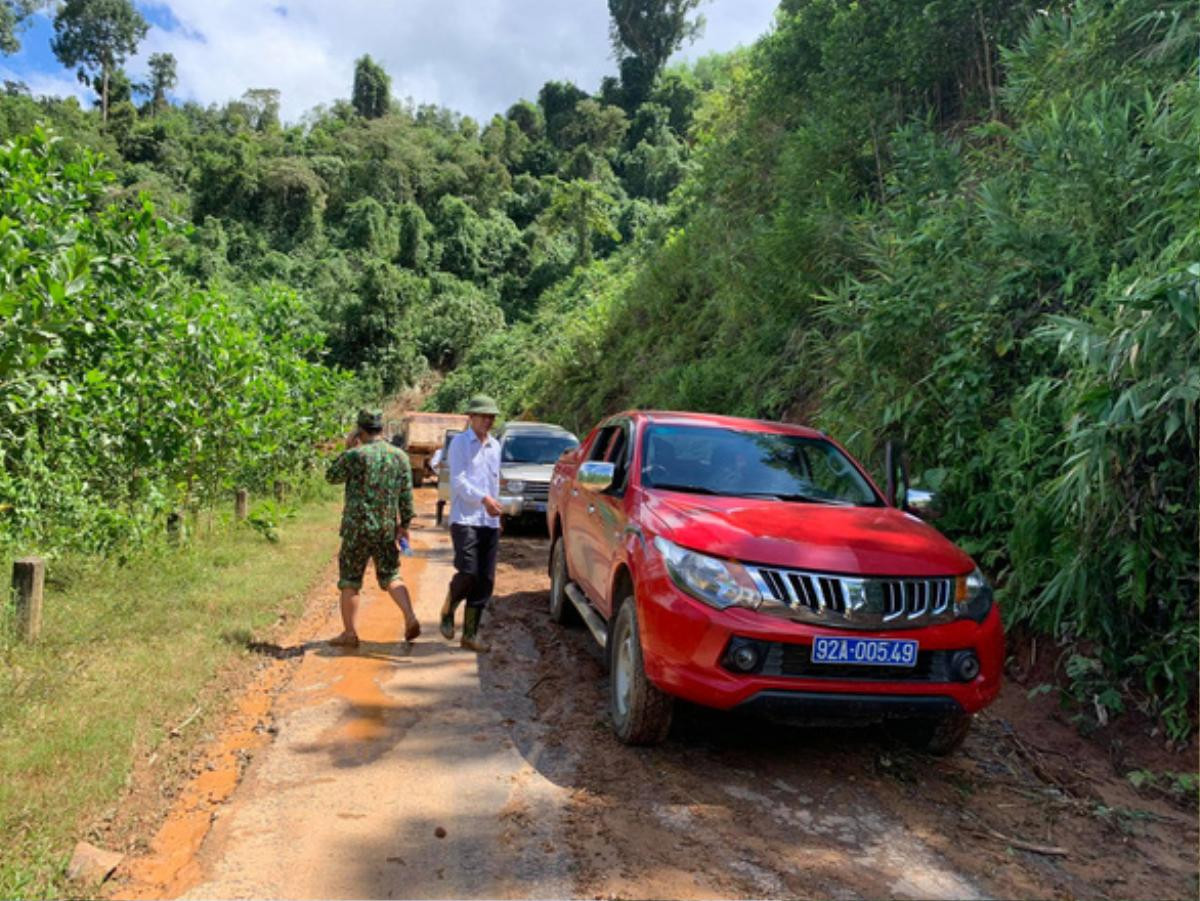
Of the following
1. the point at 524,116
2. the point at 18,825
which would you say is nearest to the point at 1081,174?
the point at 18,825

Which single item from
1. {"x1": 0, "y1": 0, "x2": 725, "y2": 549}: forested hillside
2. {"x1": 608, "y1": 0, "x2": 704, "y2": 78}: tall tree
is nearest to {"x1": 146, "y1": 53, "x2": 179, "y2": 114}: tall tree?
{"x1": 0, "y1": 0, "x2": 725, "y2": 549}: forested hillside

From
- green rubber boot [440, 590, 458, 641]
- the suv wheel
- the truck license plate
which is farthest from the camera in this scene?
green rubber boot [440, 590, 458, 641]

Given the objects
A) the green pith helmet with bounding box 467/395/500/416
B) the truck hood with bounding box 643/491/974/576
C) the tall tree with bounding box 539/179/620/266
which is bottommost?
the truck hood with bounding box 643/491/974/576

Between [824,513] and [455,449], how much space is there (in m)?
2.87

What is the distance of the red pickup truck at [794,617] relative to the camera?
12.3 ft

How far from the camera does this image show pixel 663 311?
19859 millimetres

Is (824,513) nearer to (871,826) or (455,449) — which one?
(871,826)

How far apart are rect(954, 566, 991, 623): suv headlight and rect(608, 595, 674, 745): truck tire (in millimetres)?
1487

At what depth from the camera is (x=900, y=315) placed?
22.6ft

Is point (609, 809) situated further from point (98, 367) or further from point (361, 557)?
point (98, 367)

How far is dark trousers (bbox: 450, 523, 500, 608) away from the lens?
6.14 m

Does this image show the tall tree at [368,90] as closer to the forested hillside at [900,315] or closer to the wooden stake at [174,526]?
the forested hillside at [900,315]

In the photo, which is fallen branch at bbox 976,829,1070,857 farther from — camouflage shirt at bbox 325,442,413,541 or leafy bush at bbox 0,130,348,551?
leafy bush at bbox 0,130,348,551

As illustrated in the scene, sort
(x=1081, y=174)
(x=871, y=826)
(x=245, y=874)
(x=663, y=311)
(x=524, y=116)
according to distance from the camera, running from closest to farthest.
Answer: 1. (x=245, y=874)
2. (x=871, y=826)
3. (x=1081, y=174)
4. (x=663, y=311)
5. (x=524, y=116)
